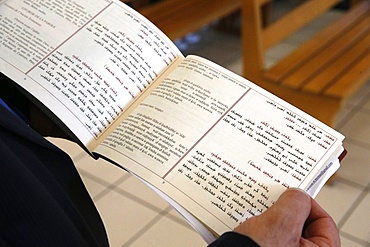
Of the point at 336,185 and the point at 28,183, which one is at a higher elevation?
the point at 336,185

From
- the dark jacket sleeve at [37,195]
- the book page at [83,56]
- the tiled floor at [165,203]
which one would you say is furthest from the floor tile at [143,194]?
the dark jacket sleeve at [37,195]

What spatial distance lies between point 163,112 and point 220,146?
0.10 metres

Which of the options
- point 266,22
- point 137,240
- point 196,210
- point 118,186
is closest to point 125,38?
point 196,210

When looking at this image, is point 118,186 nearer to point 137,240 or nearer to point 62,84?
point 137,240

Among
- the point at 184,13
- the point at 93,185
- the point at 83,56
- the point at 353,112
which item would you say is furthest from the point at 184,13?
the point at 83,56

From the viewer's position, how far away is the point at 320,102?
1.85m

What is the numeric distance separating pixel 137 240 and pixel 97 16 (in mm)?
1028

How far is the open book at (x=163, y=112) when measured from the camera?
0.70 metres

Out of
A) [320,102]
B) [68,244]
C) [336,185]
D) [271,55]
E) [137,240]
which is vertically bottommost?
[137,240]

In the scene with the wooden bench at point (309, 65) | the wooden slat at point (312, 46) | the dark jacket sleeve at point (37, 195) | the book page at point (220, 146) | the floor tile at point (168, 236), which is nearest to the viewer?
the dark jacket sleeve at point (37, 195)

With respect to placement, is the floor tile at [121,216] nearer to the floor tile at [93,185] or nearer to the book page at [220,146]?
the floor tile at [93,185]

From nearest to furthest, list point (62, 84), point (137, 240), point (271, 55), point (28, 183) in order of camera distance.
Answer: point (28, 183) < point (62, 84) < point (137, 240) < point (271, 55)

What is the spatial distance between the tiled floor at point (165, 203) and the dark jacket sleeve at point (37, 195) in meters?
1.07

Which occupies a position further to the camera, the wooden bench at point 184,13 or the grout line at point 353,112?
the wooden bench at point 184,13
